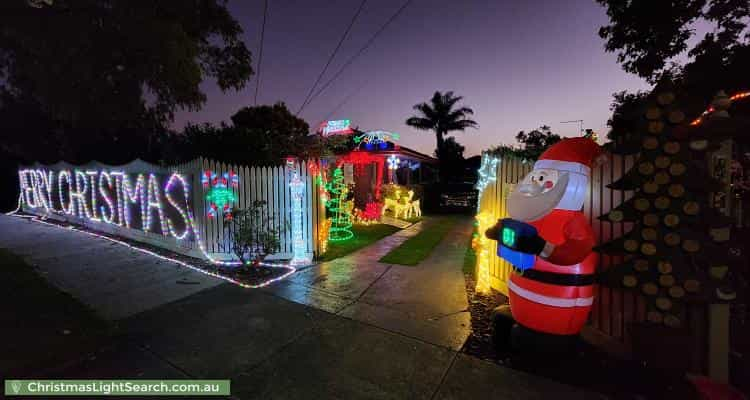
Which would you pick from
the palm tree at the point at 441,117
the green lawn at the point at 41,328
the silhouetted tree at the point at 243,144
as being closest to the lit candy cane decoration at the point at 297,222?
the silhouetted tree at the point at 243,144

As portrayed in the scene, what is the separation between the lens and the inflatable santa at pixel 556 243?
8.67 ft

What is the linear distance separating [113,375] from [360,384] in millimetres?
2268

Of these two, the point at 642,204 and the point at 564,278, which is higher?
the point at 642,204

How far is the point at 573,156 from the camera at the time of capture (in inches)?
110

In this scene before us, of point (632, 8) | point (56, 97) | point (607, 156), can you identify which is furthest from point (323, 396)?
point (632, 8)

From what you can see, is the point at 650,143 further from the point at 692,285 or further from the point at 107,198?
the point at 107,198

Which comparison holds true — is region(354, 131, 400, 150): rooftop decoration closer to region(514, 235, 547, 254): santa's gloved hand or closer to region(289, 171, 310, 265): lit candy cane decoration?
region(289, 171, 310, 265): lit candy cane decoration

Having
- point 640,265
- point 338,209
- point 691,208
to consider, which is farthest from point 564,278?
point 338,209

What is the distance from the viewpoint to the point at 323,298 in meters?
4.66

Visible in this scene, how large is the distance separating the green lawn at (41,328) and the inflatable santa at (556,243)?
448 centimetres

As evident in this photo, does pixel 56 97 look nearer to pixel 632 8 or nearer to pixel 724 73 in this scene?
pixel 632 8

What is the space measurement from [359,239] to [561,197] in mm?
6792

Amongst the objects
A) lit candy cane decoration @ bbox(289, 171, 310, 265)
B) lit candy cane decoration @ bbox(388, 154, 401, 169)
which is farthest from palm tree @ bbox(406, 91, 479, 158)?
lit candy cane decoration @ bbox(289, 171, 310, 265)

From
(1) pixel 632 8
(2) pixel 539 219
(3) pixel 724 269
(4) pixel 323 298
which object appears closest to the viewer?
(3) pixel 724 269
